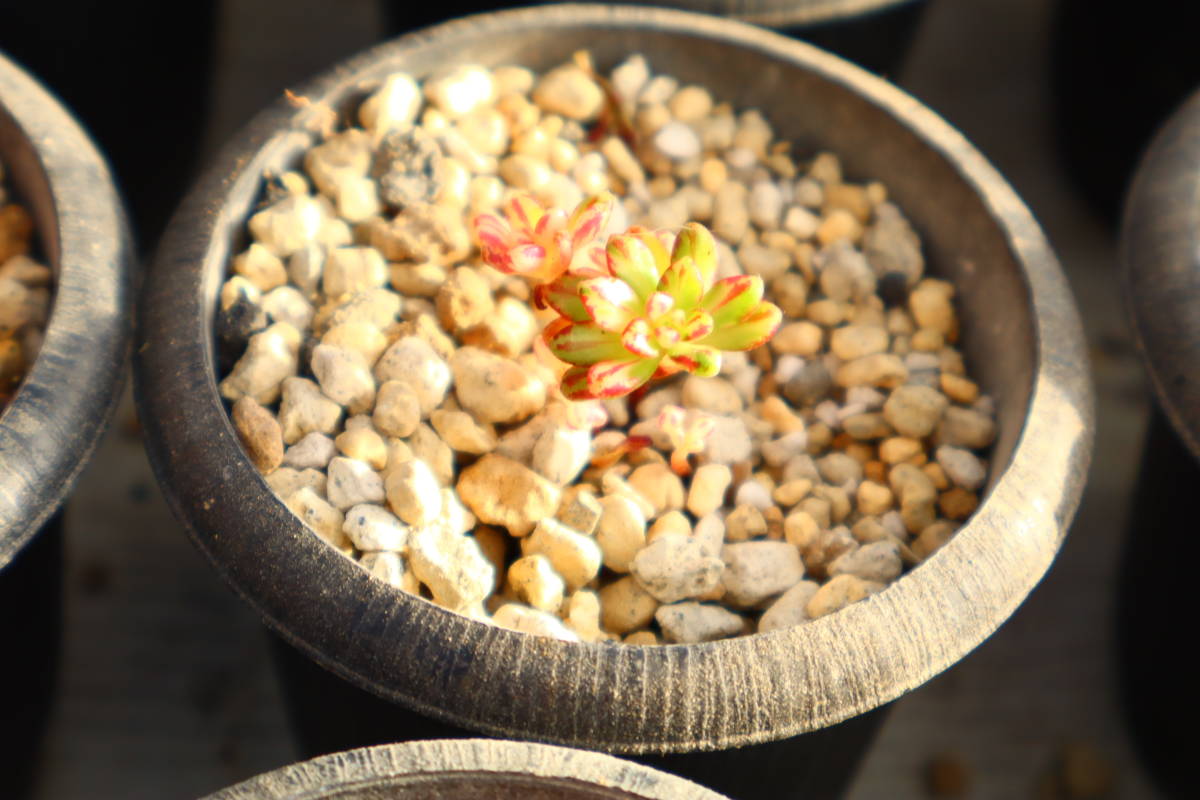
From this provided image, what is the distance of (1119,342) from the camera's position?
190cm

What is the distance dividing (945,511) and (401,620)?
55cm

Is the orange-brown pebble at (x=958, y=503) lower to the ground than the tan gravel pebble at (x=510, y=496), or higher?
higher

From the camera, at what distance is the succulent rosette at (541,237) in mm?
1015

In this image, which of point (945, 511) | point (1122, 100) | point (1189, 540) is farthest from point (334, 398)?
point (1122, 100)

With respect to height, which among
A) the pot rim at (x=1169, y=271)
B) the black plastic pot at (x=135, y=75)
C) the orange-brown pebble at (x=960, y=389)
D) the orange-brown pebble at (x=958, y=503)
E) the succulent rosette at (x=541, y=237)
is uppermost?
the pot rim at (x=1169, y=271)

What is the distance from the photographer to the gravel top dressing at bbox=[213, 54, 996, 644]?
99 centimetres

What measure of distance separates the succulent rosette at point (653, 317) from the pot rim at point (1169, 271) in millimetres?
381

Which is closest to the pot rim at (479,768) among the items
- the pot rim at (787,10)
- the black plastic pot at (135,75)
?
the pot rim at (787,10)

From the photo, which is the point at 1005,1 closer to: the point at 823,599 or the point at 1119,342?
the point at 1119,342

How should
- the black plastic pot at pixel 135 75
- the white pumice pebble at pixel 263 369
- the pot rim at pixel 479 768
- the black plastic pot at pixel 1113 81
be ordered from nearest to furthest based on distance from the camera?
1. the pot rim at pixel 479 768
2. the white pumice pebble at pixel 263 369
3. the black plastic pot at pixel 135 75
4. the black plastic pot at pixel 1113 81

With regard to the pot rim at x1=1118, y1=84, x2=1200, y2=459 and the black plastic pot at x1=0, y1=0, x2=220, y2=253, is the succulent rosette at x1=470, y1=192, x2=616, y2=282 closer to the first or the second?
the pot rim at x1=1118, y1=84, x2=1200, y2=459

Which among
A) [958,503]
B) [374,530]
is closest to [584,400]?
[374,530]

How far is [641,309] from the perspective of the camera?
97cm

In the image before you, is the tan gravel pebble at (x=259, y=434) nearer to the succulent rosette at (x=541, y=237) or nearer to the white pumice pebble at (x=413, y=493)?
the white pumice pebble at (x=413, y=493)
